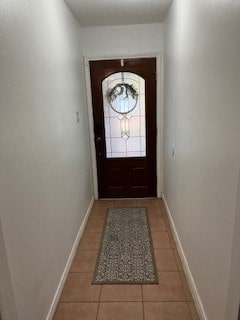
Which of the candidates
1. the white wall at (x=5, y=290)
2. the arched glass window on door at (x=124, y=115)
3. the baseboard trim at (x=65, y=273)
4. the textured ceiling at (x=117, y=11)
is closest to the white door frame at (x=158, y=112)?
the arched glass window on door at (x=124, y=115)

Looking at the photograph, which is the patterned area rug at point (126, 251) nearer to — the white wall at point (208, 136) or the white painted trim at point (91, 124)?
the white wall at point (208, 136)

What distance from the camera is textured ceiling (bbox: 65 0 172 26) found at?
2.53m

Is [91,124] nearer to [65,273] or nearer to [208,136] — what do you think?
[65,273]

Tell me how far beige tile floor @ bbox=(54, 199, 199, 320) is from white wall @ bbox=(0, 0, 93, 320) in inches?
7.6

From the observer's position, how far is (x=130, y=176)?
3.82 meters

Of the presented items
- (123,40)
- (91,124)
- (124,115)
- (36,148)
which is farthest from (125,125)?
(36,148)

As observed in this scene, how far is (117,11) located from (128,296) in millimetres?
2810

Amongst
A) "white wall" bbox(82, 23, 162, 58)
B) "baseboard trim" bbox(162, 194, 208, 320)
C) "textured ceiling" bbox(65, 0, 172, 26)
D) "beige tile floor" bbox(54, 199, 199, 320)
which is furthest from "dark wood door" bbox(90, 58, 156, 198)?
"beige tile floor" bbox(54, 199, 199, 320)

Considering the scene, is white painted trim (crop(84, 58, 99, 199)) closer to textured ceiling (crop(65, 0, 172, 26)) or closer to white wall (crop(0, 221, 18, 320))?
textured ceiling (crop(65, 0, 172, 26))

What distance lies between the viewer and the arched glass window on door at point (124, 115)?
343cm

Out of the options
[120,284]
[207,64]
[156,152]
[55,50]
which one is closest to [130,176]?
[156,152]

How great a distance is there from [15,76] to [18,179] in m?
0.57

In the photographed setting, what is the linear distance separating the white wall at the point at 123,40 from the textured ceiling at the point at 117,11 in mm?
98

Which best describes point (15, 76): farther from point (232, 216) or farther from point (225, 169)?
point (232, 216)
